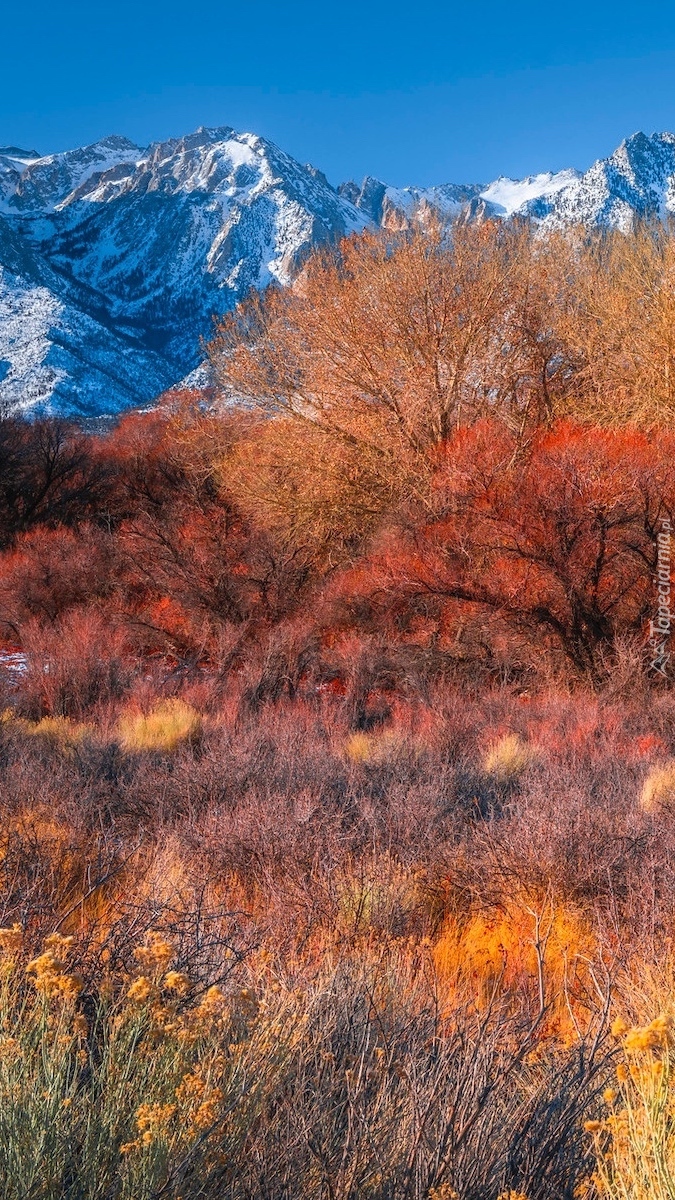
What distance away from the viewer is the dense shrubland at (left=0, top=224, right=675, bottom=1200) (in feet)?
6.21

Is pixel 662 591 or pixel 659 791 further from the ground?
pixel 662 591

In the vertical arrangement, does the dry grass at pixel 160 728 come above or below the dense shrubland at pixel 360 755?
below

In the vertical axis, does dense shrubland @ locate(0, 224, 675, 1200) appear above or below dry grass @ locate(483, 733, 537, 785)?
above

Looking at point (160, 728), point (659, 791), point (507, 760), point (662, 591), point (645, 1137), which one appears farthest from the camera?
point (662, 591)

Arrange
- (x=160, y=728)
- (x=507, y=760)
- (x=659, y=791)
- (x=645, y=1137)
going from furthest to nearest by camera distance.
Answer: (x=160, y=728) < (x=507, y=760) < (x=659, y=791) < (x=645, y=1137)

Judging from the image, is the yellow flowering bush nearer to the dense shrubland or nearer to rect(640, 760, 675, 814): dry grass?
the dense shrubland

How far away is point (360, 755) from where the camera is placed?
26.5 ft

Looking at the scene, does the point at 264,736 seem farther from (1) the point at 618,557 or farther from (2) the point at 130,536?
(2) the point at 130,536

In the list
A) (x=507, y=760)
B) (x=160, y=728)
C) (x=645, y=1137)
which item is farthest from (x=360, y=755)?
(x=645, y=1137)

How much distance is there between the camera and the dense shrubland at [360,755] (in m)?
1.89

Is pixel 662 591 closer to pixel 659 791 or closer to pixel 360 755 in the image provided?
pixel 360 755

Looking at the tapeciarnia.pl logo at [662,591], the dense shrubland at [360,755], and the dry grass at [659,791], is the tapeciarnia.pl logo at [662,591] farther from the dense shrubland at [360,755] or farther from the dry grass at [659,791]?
the dry grass at [659,791]

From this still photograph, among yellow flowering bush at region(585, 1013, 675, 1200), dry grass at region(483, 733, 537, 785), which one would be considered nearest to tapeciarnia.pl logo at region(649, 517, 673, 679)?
dry grass at region(483, 733, 537, 785)

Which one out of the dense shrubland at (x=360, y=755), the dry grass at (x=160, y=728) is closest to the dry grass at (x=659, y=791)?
the dense shrubland at (x=360, y=755)
